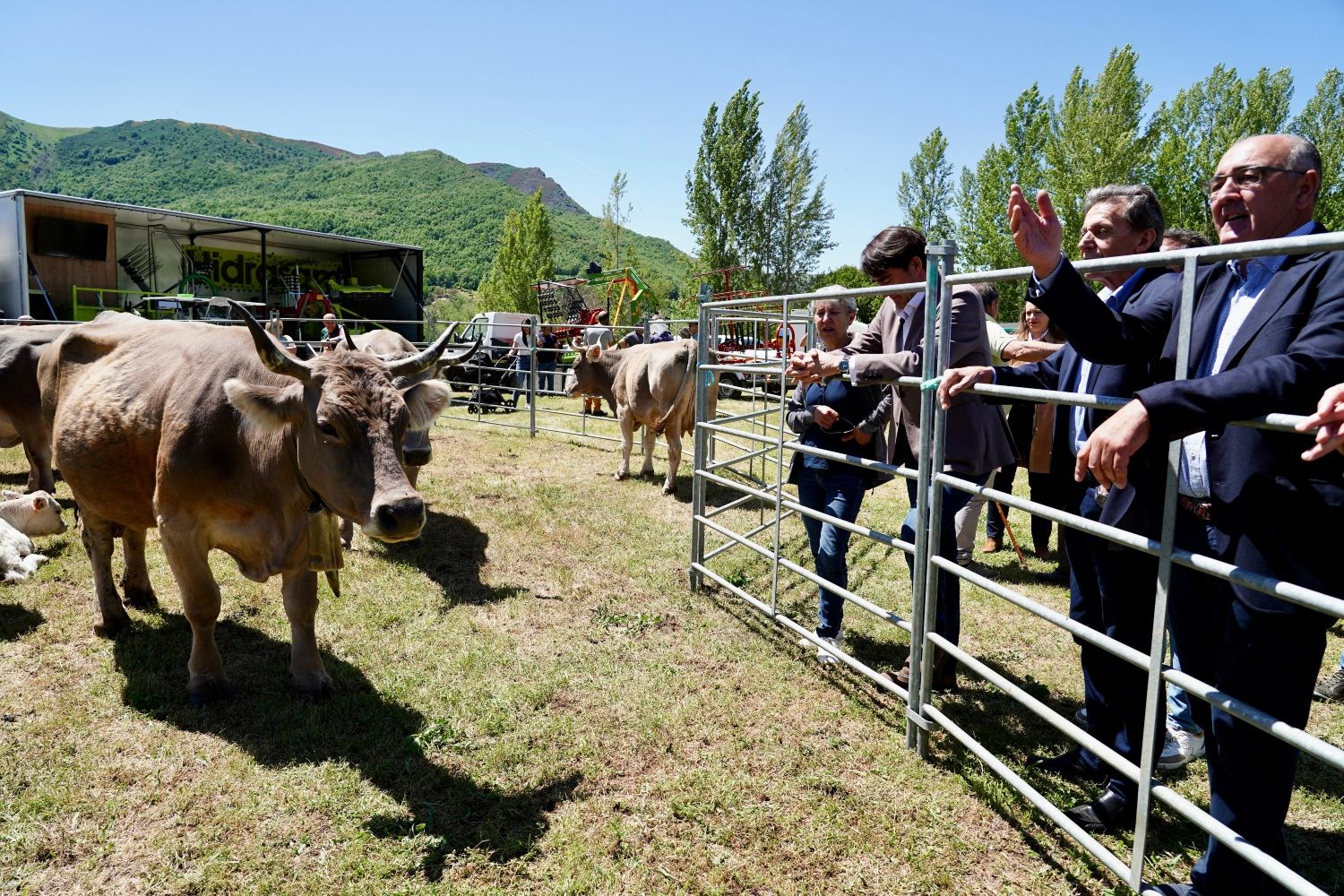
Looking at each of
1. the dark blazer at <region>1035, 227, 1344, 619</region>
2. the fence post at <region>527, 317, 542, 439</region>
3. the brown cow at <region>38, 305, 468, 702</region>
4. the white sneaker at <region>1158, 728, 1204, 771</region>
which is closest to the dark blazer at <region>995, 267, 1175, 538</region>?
the dark blazer at <region>1035, 227, 1344, 619</region>

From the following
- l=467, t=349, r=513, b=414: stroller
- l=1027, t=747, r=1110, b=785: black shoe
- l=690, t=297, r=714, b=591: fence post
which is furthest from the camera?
l=467, t=349, r=513, b=414: stroller

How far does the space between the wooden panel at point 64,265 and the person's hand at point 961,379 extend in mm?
17440

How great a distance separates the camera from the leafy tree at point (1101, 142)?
22.0 metres

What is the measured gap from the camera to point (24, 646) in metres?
4.01

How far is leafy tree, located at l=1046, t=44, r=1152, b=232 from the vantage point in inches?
867

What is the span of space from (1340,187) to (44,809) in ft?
105

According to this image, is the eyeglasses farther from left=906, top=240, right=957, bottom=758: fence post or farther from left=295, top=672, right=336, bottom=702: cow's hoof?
left=295, top=672, right=336, bottom=702: cow's hoof

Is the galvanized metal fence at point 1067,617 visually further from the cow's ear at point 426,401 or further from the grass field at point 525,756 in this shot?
the cow's ear at point 426,401

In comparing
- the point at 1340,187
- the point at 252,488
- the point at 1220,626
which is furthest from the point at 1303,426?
the point at 1340,187

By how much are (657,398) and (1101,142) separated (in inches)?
802

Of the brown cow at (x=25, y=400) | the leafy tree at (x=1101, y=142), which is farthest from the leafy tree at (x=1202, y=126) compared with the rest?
the brown cow at (x=25, y=400)

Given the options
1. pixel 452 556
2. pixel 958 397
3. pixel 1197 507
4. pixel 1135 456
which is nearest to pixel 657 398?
pixel 452 556

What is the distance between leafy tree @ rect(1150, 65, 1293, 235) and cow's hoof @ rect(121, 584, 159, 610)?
2508 centimetres

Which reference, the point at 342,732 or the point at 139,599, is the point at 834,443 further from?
the point at 139,599
